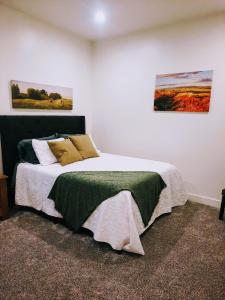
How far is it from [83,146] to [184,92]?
181cm

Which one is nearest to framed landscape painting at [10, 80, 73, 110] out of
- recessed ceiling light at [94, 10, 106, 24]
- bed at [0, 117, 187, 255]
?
bed at [0, 117, 187, 255]

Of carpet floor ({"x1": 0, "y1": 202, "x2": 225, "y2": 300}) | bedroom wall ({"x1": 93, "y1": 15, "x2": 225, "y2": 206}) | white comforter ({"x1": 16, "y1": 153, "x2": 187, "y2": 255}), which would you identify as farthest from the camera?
bedroom wall ({"x1": 93, "y1": 15, "x2": 225, "y2": 206})

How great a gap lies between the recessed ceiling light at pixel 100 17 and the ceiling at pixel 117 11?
0.20ft

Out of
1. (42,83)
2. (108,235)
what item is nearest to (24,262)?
(108,235)

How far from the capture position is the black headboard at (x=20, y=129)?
9.96 ft

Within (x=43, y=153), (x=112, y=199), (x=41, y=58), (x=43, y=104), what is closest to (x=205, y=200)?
(x=112, y=199)

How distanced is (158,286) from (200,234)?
1.04 m

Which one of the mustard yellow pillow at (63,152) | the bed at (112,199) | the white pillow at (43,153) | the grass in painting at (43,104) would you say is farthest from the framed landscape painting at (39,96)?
the mustard yellow pillow at (63,152)

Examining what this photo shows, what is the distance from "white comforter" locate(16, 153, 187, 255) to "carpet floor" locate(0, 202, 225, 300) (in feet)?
0.53

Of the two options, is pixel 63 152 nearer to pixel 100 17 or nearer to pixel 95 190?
pixel 95 190

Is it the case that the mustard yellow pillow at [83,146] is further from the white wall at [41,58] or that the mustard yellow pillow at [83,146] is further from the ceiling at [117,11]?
the ceiling at [117,11]

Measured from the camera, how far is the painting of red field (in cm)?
319

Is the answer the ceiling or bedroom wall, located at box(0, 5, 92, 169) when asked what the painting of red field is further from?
bedroom wall, located at box(0, 5, 92, 169)

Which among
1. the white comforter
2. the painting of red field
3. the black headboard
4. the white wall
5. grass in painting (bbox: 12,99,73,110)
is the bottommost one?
the white comforter
